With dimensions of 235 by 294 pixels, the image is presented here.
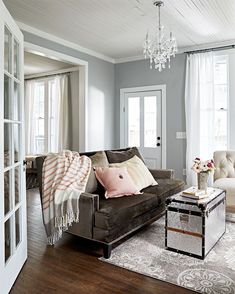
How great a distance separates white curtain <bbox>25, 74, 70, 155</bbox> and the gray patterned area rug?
12.8 feet

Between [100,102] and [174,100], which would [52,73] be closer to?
[100,102]

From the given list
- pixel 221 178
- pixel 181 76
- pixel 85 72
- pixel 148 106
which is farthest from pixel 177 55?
pixel 221 178

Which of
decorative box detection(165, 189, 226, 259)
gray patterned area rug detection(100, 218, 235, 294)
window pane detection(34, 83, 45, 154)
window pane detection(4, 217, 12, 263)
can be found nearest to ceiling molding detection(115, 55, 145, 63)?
window pane detection(34, 83, 45, 154)

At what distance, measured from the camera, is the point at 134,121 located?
615 centimetres

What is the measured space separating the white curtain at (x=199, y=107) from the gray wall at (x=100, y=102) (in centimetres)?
176

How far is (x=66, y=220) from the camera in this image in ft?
8.77

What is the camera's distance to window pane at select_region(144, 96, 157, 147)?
5.86 meters

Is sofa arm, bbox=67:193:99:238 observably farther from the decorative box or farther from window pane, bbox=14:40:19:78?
window pane, bbox=14:40:19:78

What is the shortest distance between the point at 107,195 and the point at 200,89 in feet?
10.5

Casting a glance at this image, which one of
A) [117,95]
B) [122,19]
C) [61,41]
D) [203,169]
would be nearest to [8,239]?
[203,169]

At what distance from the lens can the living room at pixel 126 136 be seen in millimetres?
2281

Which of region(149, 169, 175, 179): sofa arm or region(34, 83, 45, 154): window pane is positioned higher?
region(34, 83, 45, 154): window pane

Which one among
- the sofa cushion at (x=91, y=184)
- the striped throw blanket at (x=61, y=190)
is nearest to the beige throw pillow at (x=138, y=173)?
the sofa cushion at (x=91, y=184)

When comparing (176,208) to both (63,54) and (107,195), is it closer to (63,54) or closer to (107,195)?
(107,195)
